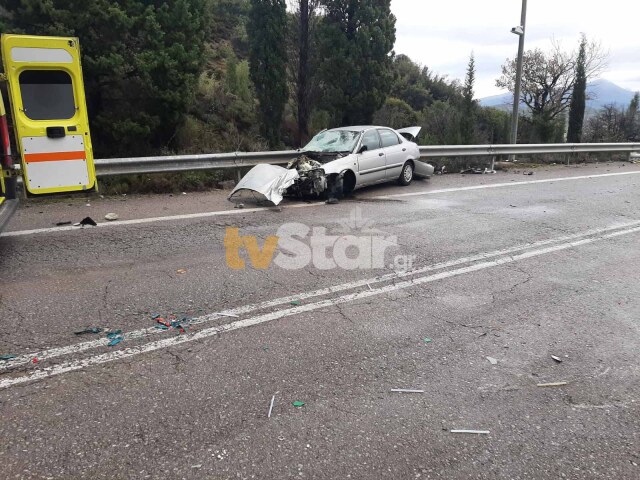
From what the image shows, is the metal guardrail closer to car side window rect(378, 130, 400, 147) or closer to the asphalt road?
car side window rect(378, 130, 400, 147)

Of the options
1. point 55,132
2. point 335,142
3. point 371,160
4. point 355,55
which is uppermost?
point 355,55

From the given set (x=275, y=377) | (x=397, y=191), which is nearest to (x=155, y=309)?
(x=275, y=377)

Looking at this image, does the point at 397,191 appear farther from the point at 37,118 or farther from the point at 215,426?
the point at 215,426

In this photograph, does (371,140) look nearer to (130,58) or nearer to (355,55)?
(130,58)

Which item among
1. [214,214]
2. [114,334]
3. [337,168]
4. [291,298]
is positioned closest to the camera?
[114,334]

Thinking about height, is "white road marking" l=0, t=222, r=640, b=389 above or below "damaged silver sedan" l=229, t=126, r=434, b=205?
below

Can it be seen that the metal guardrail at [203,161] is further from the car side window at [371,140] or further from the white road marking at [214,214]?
the white road marking at [214,214]

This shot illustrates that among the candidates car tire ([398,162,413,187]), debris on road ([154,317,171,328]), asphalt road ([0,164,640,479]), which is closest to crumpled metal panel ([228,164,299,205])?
asphalt road ([0,164,640,479])


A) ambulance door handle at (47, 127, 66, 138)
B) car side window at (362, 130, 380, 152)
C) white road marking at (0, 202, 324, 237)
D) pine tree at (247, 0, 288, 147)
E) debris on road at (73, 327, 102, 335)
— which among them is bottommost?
debris on road at (73, 327, 102, 335)

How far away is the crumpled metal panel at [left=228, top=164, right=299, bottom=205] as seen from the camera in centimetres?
909

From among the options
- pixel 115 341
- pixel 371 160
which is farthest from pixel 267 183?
pixel 115 341

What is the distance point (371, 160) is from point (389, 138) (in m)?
1.20

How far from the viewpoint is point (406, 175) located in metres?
12.0

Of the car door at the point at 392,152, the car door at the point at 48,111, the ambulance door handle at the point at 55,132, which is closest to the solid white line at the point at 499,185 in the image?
the car door at the point at 392,152
